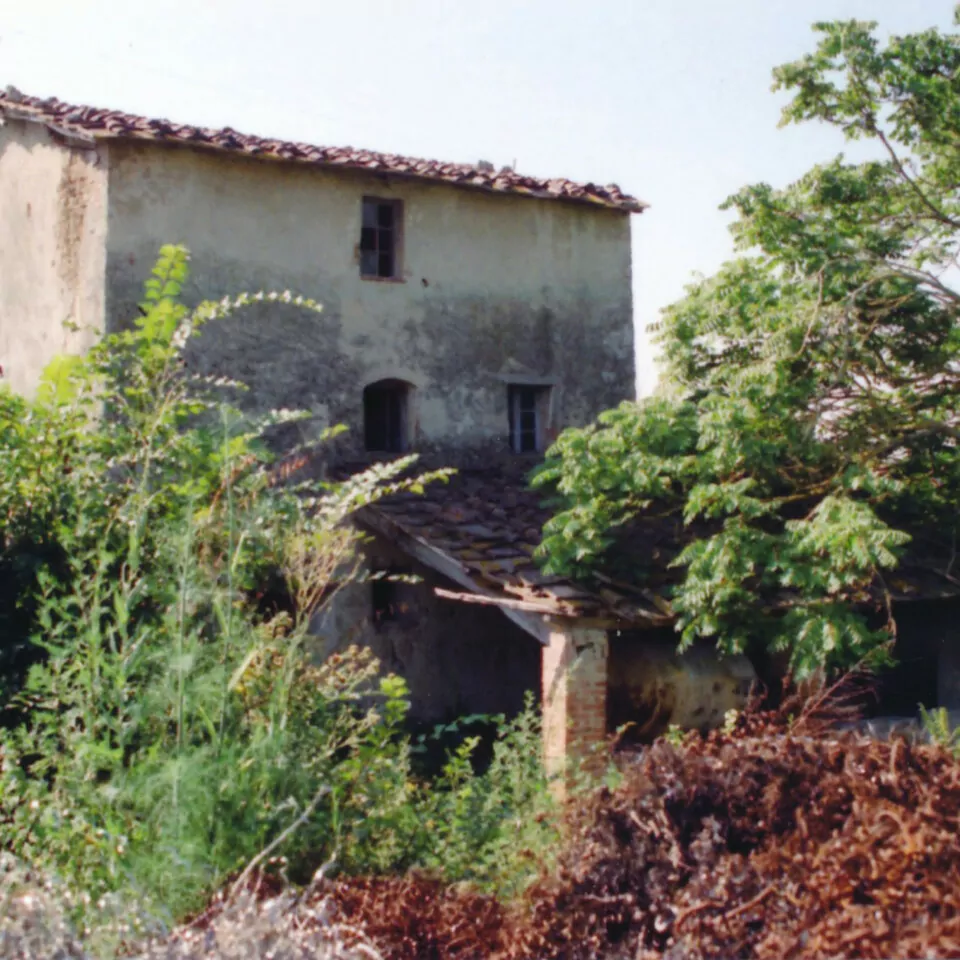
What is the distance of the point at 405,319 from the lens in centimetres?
1298

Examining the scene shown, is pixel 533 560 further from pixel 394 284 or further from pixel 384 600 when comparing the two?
pixel 394 284

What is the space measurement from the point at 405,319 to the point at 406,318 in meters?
0.02

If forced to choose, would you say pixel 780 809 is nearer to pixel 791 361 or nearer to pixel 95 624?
pixel 95 624

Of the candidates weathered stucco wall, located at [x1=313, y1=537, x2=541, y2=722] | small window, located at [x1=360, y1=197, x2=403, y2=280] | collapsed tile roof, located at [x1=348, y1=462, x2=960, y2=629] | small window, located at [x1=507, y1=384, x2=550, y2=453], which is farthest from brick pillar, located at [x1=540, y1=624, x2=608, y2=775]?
small window, located at [x1=360, y1=197, x2=403, y2=280]

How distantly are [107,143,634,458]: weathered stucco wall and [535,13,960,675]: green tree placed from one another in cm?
266

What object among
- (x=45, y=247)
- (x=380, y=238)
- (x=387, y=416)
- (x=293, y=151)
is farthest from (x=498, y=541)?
(x=45, y=247)

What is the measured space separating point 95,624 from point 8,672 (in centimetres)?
181

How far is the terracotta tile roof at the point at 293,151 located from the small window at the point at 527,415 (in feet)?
7.61

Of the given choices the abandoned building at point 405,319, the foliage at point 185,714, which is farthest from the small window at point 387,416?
the foliage at point 185,714

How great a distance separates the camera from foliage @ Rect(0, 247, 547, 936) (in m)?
4.69

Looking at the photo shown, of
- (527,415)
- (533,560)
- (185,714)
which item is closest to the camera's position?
(185,714)

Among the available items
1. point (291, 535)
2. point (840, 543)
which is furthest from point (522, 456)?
point (291, 535)

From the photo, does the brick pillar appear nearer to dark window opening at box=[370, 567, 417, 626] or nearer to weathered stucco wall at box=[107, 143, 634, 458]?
dark window opening at box=[370, 567, 417, 626]

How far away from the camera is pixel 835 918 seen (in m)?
3.47
